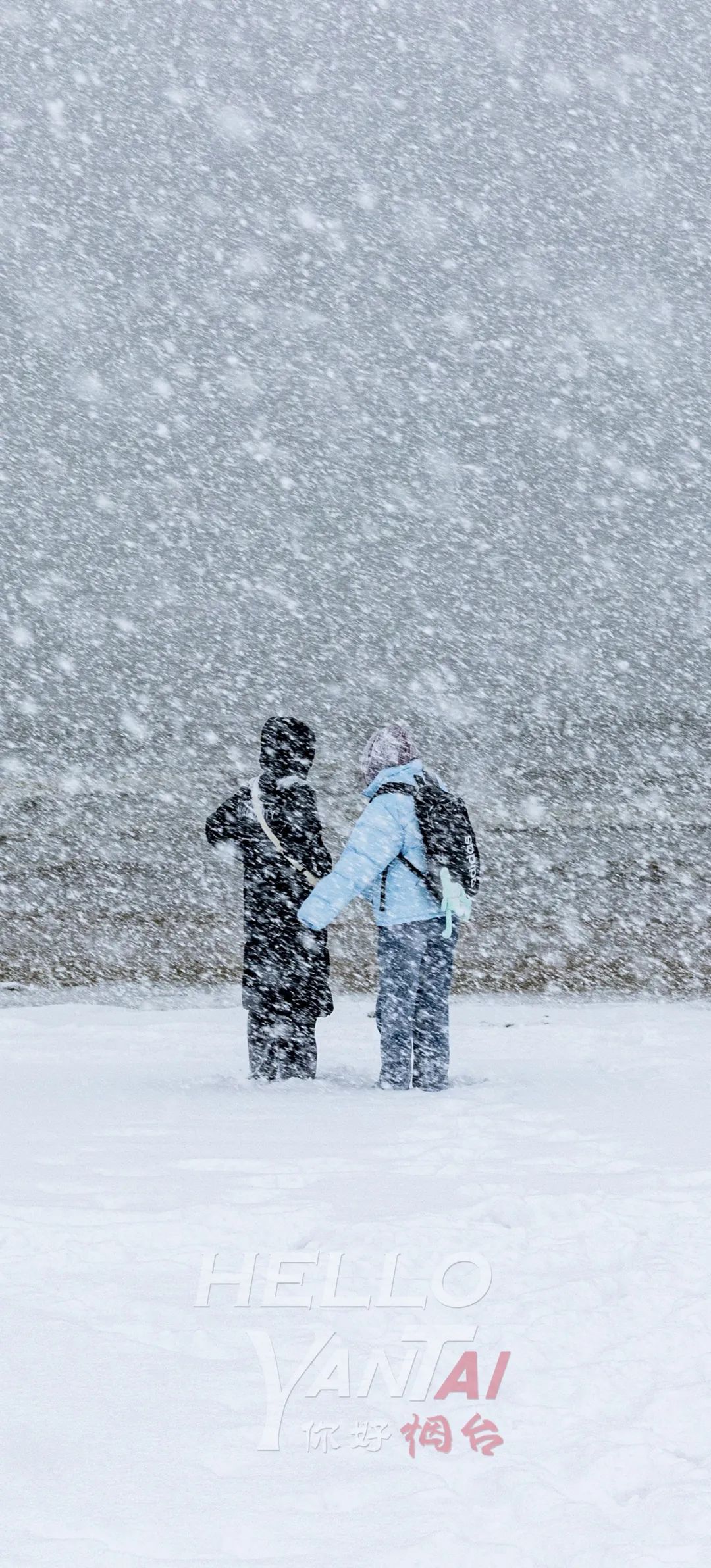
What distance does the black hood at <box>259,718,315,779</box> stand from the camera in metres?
5.87

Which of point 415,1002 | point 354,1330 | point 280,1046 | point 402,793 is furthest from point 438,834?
point 354,1330

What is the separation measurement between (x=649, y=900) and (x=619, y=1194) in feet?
61.9

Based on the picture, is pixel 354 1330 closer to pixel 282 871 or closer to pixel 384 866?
pixel 384 866

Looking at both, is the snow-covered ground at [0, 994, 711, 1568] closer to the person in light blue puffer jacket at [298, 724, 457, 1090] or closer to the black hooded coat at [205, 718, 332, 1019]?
the person in light blue puffer jacket at [298, 724, 457, 1090]

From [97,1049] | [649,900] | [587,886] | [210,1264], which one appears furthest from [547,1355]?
[587,886]

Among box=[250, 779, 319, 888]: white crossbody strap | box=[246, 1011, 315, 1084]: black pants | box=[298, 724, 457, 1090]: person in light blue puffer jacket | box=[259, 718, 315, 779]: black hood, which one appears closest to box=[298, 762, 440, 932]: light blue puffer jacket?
box=[298, 724, 457, 1090]: person in light blue puffer jacket

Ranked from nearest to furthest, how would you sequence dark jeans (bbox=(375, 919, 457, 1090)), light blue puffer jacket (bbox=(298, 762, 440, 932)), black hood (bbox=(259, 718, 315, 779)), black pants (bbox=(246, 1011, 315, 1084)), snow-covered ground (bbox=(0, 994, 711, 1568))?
snow-covered ground (bbox=(0, 994, 711, 1568))
light blue puffer jacket (bbox=(298, 762, 440, 932))
dark jeans (bbox=(375, 919, 457, 1090))
black hood (bbox=(259, 718, 315, 779))
black pants (bbox=(246, 1011, 315, 1084))

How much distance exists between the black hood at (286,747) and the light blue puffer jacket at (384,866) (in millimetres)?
418

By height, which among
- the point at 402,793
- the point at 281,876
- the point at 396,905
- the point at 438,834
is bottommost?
the point at 396,905

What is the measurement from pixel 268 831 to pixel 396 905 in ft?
2.11

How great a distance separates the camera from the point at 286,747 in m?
5.88

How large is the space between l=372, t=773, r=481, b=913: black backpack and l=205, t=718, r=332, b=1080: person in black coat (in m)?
0.48

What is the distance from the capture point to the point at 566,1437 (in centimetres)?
264

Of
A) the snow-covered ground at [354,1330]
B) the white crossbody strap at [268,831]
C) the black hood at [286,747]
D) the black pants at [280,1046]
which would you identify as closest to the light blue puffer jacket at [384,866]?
the white crossbody strap at [268,831]
